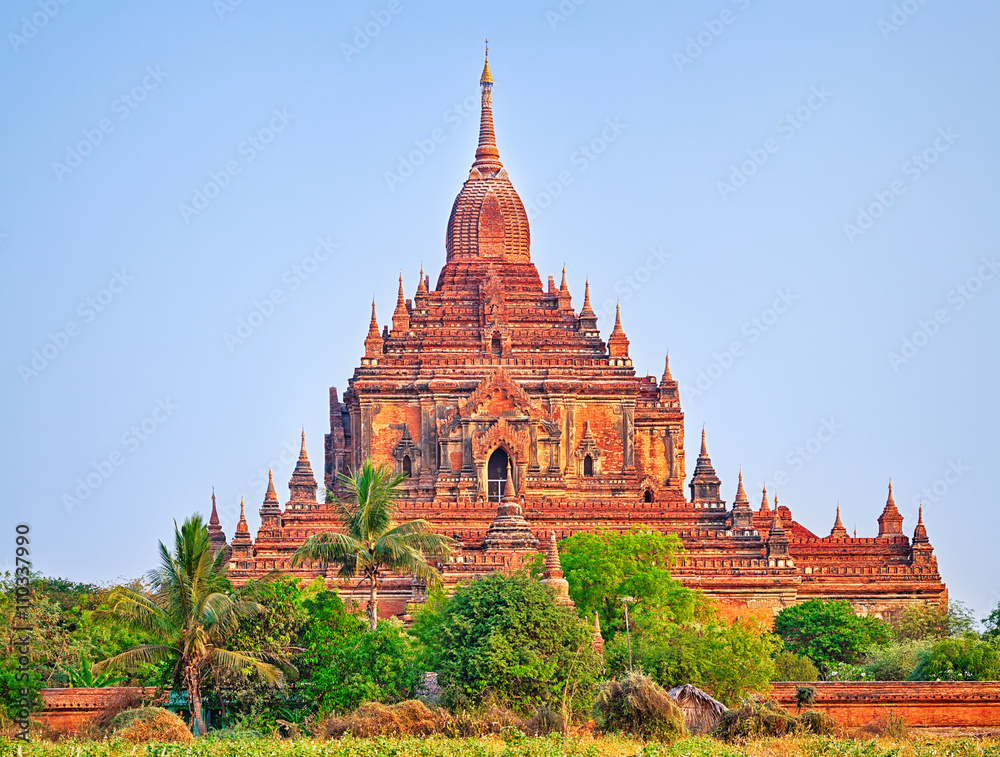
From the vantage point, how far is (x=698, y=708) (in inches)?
1944

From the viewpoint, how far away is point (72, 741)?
47.0m

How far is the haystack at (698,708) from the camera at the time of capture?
161 feet

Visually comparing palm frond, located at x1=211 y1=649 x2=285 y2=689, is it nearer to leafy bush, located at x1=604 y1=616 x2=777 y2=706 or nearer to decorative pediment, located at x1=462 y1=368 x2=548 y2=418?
leafy bush, located at x1=604 y1=616 x2=777 y2=706

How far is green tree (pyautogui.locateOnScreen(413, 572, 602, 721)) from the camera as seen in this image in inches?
1961

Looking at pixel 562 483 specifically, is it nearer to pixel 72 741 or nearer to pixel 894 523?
pixel 894 523

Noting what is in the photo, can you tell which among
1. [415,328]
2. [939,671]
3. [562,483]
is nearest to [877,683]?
[939,671]

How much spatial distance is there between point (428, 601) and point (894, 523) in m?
25.1

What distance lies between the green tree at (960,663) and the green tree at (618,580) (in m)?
7.48

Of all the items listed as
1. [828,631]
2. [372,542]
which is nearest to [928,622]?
[828,631]

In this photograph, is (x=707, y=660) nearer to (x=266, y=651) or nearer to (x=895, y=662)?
(x=895, y=662)

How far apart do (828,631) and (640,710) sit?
18.6 meters

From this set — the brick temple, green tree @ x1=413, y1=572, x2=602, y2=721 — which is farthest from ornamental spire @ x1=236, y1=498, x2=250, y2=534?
green tree @ x1=413, y1=572, x2=602, y2=721

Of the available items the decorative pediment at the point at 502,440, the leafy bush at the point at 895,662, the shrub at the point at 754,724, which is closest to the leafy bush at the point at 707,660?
the shrub at the point at 754,724

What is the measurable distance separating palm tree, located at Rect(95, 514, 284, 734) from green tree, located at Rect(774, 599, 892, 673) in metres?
20.1
